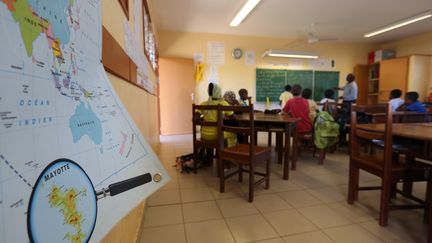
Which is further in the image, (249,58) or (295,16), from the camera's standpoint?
(249,58)

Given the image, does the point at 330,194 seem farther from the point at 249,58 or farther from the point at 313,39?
the point at 249,58

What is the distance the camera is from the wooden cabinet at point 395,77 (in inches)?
207

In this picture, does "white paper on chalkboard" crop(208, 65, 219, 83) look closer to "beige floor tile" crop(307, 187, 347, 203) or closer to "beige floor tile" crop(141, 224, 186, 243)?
"beige floor tile" crop(307, 187, 347, 203)

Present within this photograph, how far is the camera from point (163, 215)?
1765 mm

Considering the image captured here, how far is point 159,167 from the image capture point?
71 centimetres

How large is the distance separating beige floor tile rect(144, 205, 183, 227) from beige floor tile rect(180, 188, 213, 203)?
0.54ft

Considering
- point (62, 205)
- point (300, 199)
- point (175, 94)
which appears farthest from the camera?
point (175, 94)

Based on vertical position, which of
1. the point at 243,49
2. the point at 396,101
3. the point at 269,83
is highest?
the point at 243,49

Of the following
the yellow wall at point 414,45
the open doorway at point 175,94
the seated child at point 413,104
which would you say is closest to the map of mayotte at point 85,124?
the seated child at point 413,104

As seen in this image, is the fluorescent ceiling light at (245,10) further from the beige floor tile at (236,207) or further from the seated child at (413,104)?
the beige floor tile at (236,207)

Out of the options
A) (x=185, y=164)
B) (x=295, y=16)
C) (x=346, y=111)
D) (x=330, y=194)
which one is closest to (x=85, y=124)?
(x=330, y=194)

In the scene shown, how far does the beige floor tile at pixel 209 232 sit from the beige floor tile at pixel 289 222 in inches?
15.1

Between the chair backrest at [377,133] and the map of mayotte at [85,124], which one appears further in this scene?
the chair backrest at [377,133]

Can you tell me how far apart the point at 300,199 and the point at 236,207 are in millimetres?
652
